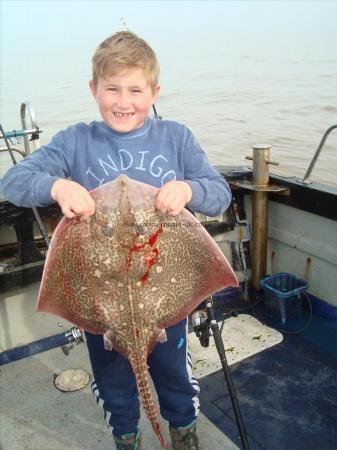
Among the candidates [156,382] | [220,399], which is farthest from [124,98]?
[220,399]

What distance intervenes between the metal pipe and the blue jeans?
7.81 ft

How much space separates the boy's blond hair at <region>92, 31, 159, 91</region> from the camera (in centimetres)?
192

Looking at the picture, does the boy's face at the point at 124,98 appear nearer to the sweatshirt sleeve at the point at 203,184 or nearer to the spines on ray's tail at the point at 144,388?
the sweatshirt sleeve at the point at 203,184

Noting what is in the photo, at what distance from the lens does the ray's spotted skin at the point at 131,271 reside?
174 cm

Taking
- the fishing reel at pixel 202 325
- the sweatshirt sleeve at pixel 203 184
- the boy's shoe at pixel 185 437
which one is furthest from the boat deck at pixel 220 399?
the sweatshirt sleeve at pixel 203 184

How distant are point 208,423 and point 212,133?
1240cm

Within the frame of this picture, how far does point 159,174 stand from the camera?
83.9 inches

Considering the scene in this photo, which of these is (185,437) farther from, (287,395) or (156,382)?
(287,395)

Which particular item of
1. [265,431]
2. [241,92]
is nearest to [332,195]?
[265,431]

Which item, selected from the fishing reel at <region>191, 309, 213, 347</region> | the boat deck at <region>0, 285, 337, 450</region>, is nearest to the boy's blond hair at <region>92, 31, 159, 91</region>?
the fishing reel at <region>191, 309, 213, 347</region>

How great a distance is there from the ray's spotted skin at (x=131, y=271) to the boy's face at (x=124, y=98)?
46 centimetres

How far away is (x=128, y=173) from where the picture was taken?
2105 mm

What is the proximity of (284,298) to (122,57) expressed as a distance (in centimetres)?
297

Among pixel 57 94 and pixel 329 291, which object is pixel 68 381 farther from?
pixel 57 94
